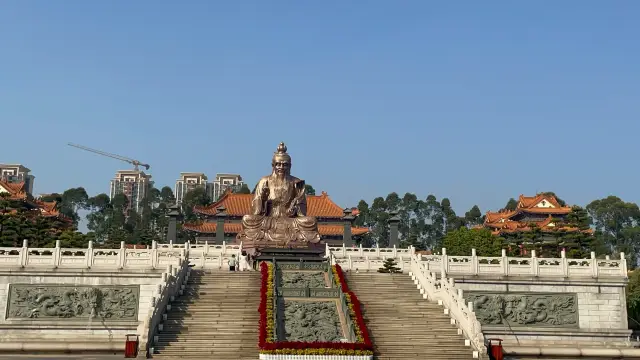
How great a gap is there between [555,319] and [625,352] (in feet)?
13.9

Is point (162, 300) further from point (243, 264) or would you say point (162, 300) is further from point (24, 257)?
point (24, 257)

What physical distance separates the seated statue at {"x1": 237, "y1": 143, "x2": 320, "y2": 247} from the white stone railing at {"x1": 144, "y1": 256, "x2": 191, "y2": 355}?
710cm

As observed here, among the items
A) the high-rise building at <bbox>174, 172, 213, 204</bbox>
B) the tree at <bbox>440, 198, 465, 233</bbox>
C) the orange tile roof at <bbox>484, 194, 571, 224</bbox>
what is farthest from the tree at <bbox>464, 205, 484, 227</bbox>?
the high-rise building at <bbox>174, 172, 213, 204</bbox>

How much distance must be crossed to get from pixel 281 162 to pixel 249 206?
23924 millimetres

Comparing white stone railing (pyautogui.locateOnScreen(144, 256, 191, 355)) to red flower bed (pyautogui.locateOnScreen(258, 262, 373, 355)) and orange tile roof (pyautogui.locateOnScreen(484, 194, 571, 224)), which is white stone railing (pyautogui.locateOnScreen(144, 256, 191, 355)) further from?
orange tile roof (pyautogui.locateOnScreen(484, 194, 571, 224))

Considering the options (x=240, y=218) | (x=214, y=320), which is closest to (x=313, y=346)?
(x=214, y=320)

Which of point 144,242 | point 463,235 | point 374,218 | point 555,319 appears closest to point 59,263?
point 555,319

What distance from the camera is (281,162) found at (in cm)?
3550

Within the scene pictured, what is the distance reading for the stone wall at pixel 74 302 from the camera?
2536 centimetres

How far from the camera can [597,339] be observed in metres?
27.2

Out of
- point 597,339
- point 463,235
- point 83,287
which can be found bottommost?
point 597,339

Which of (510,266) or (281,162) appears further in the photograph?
(281,162)

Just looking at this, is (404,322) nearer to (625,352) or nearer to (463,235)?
(625,352)

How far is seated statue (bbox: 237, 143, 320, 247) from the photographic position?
1305 inches
